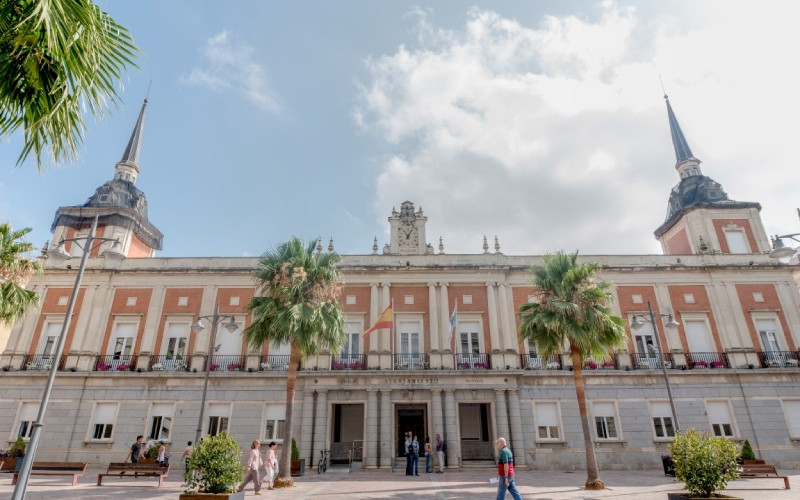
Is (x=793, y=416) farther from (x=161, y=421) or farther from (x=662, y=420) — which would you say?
(x=161, y=421)

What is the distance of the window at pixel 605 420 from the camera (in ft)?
76.5

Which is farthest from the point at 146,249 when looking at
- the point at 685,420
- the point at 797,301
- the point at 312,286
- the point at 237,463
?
the point at 797,301

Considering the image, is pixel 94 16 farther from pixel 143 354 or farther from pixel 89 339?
pixel 89 339

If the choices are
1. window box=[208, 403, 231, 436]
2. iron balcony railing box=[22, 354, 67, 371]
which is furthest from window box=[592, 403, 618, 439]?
iron balcony railing box=[22, 354, 67, 371]

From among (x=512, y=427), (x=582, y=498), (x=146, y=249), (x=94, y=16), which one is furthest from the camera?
(x=146, y=249)

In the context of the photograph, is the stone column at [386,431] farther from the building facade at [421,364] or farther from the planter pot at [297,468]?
the planter pot at [297,468]

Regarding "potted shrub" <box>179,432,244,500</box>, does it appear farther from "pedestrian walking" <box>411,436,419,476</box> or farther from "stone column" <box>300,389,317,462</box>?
"stone column" <box>300,389,317,462</box>

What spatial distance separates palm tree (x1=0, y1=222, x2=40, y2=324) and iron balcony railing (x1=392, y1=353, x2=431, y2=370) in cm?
1627

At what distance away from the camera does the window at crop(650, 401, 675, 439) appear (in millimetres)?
23281

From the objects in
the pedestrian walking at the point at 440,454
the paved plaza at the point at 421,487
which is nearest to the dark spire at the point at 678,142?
the paved plaza at the point at 421,487

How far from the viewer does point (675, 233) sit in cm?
3281

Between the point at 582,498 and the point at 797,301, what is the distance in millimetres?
21596

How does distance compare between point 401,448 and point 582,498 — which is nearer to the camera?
point 582,498

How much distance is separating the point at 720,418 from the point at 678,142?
881 inches
